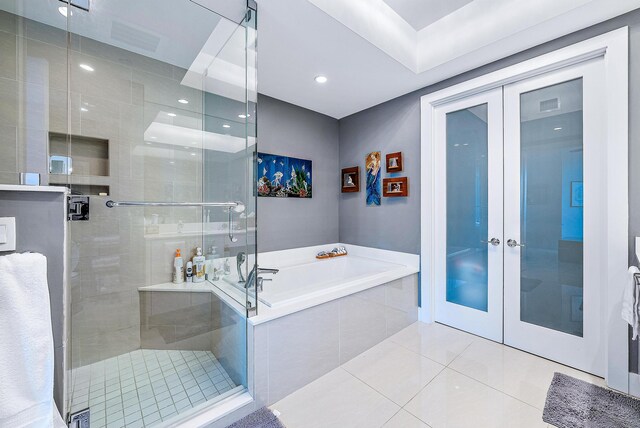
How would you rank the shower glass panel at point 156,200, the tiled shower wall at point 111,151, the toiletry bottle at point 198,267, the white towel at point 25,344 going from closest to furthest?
the white towel at point 25,344 < the tiled shower wall at point 111,151 < the shower glass panel at point 156,200 < the toiletry bottle at point 198,267

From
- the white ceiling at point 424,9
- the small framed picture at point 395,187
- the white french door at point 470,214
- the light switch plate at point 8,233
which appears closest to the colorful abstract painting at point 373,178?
the small framed picture at point 395,187

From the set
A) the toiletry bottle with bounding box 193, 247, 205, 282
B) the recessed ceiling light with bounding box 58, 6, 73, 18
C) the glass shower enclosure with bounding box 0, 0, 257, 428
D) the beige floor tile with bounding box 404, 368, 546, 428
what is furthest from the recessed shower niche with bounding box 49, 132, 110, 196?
the beige floor tile with bounding box 404, 368, 546, 428

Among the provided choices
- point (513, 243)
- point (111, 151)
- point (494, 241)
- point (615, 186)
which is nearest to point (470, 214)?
point (494, 241)

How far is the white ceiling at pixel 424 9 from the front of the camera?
2004 millimetres

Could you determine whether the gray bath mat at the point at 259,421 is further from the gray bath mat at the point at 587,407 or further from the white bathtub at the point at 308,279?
the gray bath mat at the point at 587,407

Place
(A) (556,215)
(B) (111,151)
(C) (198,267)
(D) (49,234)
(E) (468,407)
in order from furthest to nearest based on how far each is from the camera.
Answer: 1. (C) (198,267)
2. (A) (556,215)
3. (B) (111,151)
4. (E) (468,407)
5. (D) (49,234)

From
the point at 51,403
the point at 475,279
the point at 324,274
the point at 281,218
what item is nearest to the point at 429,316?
the point at 475,279

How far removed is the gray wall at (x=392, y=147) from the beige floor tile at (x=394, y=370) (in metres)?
1.08

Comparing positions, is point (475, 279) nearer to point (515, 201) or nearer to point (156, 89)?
point (515, 201)

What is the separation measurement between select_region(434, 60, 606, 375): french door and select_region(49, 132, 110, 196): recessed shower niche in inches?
110

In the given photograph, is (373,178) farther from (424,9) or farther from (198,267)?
(198,267)

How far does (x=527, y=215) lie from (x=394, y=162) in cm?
131

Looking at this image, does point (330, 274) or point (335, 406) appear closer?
point (335, 406)

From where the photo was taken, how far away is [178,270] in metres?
2.10
